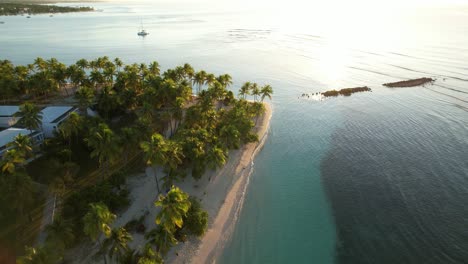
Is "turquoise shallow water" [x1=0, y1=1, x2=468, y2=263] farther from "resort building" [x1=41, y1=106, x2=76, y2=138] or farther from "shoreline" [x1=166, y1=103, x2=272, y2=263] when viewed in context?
"resort building" [x1=41, y1=106, x2=76, y2=138]

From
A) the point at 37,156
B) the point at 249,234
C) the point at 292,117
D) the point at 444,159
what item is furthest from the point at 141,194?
the point at 444,159

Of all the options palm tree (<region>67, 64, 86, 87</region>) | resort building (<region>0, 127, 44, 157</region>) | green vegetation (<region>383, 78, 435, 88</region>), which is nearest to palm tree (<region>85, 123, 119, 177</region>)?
resort building (<region>0, 127, 44, 157</region>)

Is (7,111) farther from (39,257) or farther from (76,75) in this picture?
(39,257)

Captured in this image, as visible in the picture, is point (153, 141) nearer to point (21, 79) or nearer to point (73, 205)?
point (73, 205)

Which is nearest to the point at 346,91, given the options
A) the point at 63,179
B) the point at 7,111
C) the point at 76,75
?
the point at 76,75

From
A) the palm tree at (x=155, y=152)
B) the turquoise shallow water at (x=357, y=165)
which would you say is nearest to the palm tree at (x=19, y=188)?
the palm tree at (x=155, y=152)

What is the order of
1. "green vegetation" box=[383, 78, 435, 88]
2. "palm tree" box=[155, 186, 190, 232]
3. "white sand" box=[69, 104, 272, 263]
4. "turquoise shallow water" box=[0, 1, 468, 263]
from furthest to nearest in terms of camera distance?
"green vegetation" box=[383, 78, 435, 88]
"turquoise shallow water" box=[0, 1, 468, 263]
"white sand" box=[69, 104, 272, 263]
"palm tree" box=[155, 186, 190, 232]
